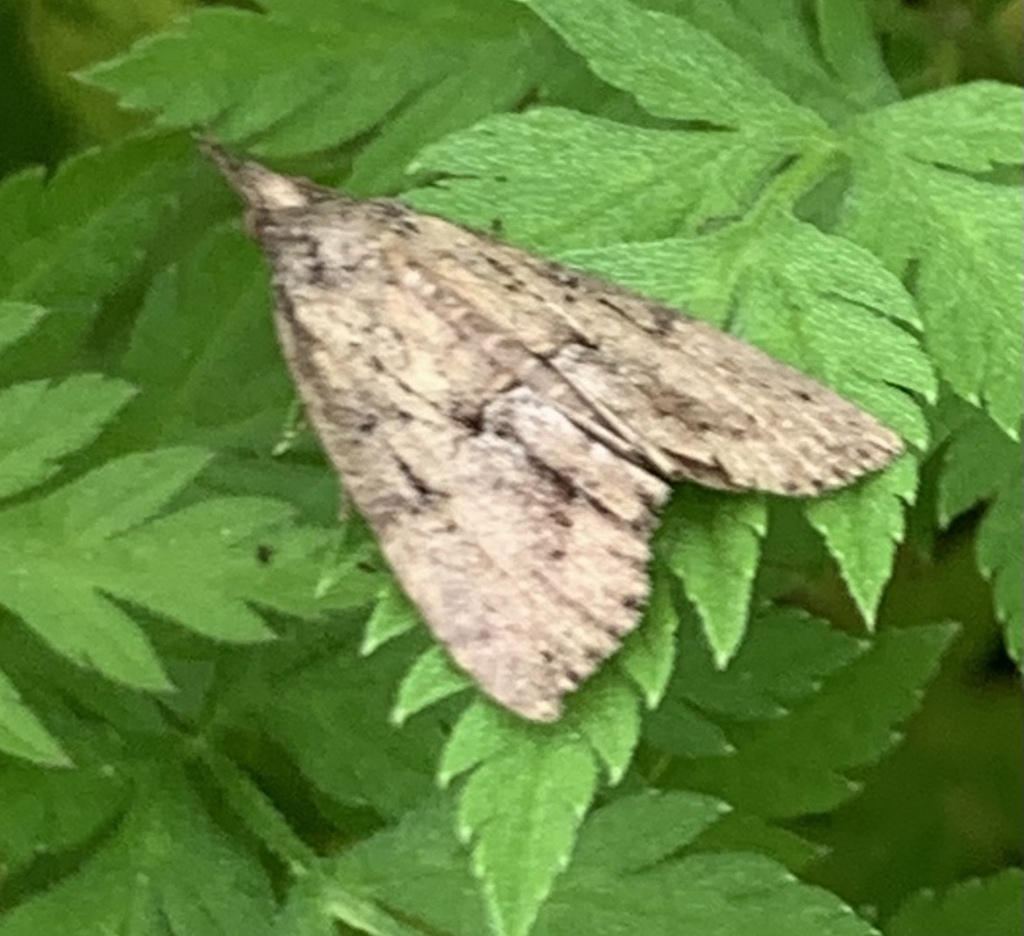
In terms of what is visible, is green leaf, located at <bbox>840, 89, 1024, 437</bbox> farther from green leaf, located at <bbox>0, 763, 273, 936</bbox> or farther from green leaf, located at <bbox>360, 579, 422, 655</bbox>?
green leaf, located at <bbox>0, 763, 273, 936</bbox>

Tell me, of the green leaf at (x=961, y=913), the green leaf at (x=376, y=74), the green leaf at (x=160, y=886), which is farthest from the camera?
the green leaf at (x=961, y=913)

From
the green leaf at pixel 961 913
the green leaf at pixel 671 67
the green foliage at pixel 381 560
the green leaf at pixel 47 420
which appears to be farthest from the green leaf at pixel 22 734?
the green leaf at pixel 961 913

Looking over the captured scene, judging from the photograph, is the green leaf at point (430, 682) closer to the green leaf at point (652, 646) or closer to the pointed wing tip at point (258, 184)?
the green leaf at point (652, 646)

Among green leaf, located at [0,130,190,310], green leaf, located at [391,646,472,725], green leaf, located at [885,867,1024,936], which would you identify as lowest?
green leaf, located at [885,867,1024,936]

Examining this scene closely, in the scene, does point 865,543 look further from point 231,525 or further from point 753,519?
point 231,525

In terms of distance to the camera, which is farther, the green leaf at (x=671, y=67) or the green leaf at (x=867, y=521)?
the green leaf at (x=671, y=67)

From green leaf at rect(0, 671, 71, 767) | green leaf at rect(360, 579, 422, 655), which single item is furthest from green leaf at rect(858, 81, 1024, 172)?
green leaf at rect(0, 671, 71, 767)

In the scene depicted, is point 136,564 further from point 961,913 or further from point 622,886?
point 961,913
